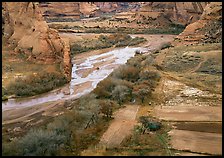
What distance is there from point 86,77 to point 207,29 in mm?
26819

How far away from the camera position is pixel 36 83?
128ft

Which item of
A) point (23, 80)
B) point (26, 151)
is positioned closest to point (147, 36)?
point (23, 80)

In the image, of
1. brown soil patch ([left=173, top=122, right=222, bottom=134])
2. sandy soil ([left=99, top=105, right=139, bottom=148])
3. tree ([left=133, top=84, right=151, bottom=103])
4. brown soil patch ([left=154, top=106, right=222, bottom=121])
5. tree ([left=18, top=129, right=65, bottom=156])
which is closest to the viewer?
tree ([left=18, top=129, right=65, bottom=156])

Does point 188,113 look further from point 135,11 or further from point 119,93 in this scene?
point 135,11

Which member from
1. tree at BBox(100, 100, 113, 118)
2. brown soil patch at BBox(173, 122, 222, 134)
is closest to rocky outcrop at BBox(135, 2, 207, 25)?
tree at BBox(100, 100, 113, 118)

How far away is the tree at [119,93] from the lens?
32688mm

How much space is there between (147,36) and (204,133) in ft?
176

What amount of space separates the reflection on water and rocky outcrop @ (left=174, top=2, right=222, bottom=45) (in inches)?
315

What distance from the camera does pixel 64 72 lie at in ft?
139

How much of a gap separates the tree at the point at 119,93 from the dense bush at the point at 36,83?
9002mm

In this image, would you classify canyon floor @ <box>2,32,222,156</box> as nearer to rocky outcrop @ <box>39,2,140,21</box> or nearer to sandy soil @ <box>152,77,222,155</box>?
sandy soil @ <box>152,77,222,155</box>

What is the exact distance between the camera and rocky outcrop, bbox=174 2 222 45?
5946 cm

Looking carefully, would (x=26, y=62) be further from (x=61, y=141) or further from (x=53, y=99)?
(x=61, y=141)

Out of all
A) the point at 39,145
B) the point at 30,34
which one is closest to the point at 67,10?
the point at 30,34
